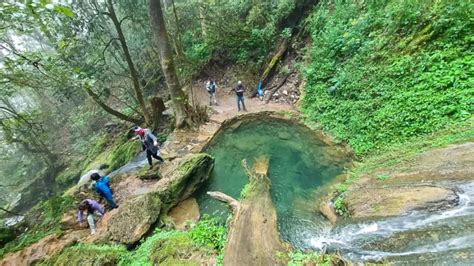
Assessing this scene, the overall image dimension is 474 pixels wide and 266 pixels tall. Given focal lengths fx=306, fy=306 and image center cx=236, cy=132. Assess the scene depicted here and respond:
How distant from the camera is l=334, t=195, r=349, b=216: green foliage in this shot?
730 cm

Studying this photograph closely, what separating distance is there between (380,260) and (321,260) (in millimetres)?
975

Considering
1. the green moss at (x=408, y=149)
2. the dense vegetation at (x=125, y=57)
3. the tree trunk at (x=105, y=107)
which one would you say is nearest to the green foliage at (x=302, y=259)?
the green moss at (x=408, y=149)

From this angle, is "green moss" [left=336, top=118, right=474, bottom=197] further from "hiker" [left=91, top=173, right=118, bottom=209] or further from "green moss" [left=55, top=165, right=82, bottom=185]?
"green moss" [left=55, top=165, right=82, bottom=185]

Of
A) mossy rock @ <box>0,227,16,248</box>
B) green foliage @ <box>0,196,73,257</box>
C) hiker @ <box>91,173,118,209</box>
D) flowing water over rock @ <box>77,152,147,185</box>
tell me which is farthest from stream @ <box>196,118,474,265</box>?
mossy rock @ <box>0,227,16,248</box>

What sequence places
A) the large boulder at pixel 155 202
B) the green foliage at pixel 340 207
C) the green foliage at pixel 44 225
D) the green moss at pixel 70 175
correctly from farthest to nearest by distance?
1. the green moss at pixel 70 175
2. the green foliage at pixel 44 225
3. the large boulder at pixel 155 202
4. the green foliage at pixel 340 207

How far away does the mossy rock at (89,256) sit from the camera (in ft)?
21.0

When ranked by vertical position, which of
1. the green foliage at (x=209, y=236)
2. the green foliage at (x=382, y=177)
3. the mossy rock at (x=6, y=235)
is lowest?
the mossy rock at (x=6, y=235)

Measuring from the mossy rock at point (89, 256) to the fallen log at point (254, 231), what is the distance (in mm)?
2558

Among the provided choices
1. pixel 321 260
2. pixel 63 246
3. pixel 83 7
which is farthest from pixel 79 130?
pixel 321 260

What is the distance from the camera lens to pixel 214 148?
12.4 m

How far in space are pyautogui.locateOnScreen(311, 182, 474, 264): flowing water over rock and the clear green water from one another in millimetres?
942

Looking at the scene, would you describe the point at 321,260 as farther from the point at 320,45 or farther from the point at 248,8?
the point at 248,8

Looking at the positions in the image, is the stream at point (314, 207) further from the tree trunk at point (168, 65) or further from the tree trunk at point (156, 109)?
the tree trunk at point (156, 109)

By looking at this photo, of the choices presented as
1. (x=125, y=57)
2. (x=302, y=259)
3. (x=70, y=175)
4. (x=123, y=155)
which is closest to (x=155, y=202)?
(x=302, y=259)
